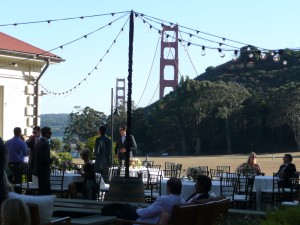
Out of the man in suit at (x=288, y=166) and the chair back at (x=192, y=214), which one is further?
the man in suit at (x=288, y=166)

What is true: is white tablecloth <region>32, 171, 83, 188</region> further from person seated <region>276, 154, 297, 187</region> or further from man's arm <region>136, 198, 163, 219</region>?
man's arm <region>136, 198, 163, 219</region>

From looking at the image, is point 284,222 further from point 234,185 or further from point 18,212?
point 234,185

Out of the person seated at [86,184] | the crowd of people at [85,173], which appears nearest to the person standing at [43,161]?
the crowd of people at [85,173]

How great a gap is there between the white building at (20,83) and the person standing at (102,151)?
20.2 ft

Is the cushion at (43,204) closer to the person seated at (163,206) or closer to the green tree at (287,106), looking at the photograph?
the person seated at (163,206)

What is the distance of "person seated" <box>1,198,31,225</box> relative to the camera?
17.5 ft

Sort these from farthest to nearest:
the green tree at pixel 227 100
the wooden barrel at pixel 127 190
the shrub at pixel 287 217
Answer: the green tree at pixel 227 100, the wooden barrel at pixel 127 190, the shrub at pixel 287 217

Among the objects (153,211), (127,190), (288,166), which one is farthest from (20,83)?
(153,211)

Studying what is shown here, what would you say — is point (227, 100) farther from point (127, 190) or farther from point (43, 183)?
point (43, 183)

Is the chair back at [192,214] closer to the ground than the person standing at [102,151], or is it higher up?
closer to the ground

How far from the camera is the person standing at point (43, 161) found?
41.2 ft

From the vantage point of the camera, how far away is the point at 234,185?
12.4m

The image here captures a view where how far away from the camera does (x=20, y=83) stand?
72.6ft

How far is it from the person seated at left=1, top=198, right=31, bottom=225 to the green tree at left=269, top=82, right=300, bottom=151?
66467 mm
